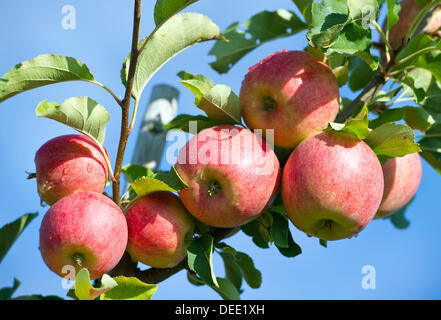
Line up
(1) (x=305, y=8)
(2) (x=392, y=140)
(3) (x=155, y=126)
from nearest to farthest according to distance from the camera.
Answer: (2) (x=392, y=140)
(1) (x=305, y=8)
(3) (x=155, y=126)

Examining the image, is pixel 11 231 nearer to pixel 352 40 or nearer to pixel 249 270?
pixel 249 270

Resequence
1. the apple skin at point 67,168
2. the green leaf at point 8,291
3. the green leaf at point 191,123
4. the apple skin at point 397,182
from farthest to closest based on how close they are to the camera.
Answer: the green leaf at point 8,291, the apple skin at point 397,182, the green leaf at point 191,123, the apple skin at point 67,168

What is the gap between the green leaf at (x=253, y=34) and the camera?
1.70 meters

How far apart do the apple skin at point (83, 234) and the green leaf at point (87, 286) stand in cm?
11

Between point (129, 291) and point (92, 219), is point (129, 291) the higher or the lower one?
the lower one

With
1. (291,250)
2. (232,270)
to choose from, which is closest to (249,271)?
(232,270)

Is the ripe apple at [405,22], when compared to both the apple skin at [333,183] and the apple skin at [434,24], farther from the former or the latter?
the apple skin at [333,183]

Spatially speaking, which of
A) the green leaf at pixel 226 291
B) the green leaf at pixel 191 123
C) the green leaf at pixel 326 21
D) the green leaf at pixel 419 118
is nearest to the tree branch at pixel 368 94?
the green leaf at pixel 419 118

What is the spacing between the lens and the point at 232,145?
50.2 inches

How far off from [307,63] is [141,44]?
1.43ft

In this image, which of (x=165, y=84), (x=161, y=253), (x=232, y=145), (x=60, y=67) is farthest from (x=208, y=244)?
(x=165, y=84)

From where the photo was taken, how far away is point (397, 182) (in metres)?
1.52

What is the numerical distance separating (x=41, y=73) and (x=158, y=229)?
0.47 metres
